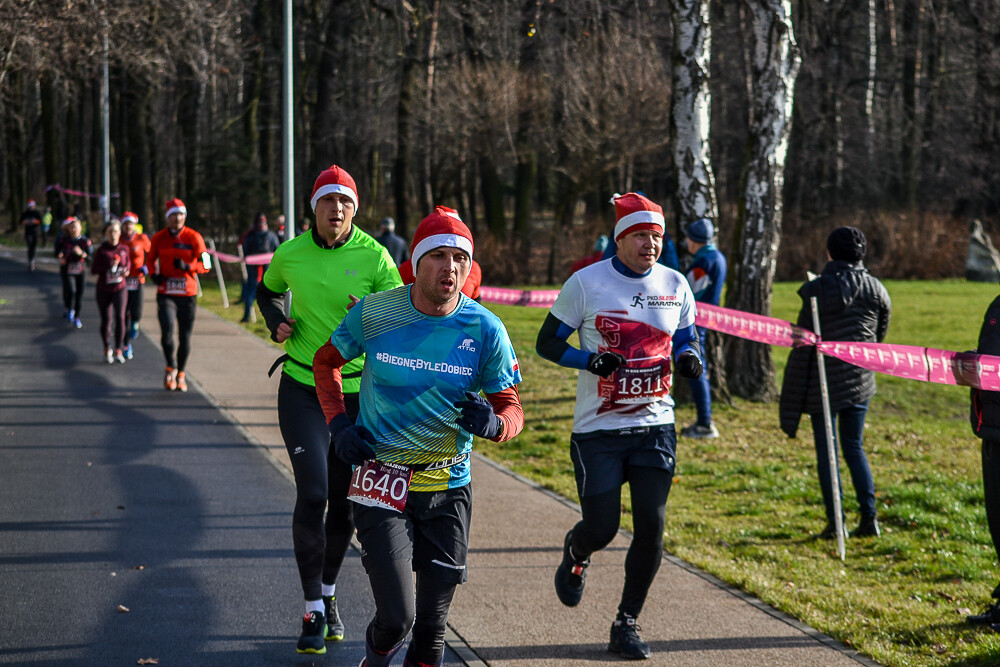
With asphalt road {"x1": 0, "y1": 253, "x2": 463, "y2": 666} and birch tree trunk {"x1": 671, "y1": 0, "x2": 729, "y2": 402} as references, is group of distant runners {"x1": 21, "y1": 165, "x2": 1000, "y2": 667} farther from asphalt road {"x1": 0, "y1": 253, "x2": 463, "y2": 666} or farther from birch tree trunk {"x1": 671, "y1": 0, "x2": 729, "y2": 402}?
birch tree trunk {"x1": 671, "y1": 0, "x2": 729, "y2": 402}

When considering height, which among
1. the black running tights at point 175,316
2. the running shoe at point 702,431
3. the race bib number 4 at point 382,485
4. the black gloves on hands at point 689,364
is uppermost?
the black gloves on hands at point 689,364

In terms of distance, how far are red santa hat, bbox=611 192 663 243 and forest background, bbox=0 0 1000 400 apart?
12340mm

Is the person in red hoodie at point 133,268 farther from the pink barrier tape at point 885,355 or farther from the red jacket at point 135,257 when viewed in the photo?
the pink barrier tape at point 885,355

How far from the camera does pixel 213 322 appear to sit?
827 inches

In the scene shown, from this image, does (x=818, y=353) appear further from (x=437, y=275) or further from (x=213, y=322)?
(x=213, y=322)

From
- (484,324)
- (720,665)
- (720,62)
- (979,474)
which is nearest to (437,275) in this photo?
(484,324)

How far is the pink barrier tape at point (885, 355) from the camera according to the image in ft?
17.7

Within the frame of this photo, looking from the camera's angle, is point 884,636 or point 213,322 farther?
point 213,322

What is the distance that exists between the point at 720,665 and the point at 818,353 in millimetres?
2613

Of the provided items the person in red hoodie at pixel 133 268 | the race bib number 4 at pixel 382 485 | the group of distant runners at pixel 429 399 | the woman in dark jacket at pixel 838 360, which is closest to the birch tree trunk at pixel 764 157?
the woman in dark jacket at pixel 838 360

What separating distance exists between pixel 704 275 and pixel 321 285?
557 centimetres

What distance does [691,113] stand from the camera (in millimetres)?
12195

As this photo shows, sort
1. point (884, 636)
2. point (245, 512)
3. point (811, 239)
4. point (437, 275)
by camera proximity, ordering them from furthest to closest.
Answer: point (811, 239) < point (245, 512) < point (884, 636) < point (437, 275)

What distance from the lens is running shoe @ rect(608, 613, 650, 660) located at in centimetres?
502
